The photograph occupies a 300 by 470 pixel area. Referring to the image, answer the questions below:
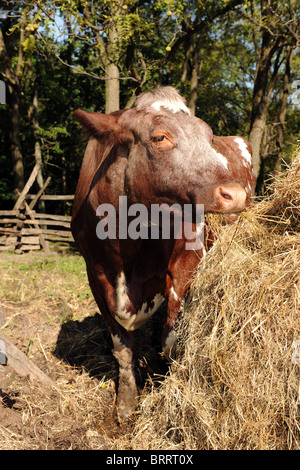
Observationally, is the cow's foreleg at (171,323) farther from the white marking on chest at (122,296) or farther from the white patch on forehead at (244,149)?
the white patch on forehead at (244,149)

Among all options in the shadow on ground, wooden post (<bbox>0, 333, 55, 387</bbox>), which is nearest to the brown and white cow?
the shadow on ground

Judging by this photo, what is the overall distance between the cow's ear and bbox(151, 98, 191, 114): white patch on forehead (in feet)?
0.90

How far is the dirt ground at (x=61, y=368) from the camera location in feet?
9.35

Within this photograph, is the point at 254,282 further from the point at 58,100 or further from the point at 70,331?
the point at 58,100

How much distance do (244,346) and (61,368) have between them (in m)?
2.34

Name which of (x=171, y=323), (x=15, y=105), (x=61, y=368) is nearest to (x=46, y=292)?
(x=61, y=368)

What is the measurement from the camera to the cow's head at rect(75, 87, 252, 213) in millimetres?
2396

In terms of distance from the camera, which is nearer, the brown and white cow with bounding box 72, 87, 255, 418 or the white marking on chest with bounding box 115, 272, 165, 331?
the brown and white cow with bounding box 72, 87, 255, 418

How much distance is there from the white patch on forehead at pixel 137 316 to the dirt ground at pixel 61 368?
438 mm

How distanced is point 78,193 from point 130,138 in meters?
1.27

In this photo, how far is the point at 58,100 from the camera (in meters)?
17.7

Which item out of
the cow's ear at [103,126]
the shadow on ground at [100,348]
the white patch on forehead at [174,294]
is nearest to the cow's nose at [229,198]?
the cow's ear at [103,126]

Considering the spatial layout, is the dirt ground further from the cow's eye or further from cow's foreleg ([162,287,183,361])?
the cow's eye
